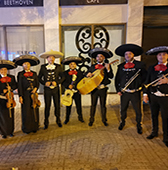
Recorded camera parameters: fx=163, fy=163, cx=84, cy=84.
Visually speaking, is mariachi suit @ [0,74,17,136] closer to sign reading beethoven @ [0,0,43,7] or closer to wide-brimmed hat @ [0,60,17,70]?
wide-brimmed hat @ [0,60,17,70]

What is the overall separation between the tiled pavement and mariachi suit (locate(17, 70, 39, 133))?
0.25 metres

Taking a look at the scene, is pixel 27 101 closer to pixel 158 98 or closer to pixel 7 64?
pixel 7 64

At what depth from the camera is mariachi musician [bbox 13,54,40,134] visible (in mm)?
4293

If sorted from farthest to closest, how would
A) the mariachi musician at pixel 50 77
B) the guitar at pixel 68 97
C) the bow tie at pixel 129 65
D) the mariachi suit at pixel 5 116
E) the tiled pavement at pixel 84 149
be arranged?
the guitar at pixel 68 97 → the mariachi musician at pixel 50 77 → the bow tie at pixel 129 65 → the mariachi suit at pixel 5 116 → the tiled pavement at pixel 84 149

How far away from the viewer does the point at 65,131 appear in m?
4.67

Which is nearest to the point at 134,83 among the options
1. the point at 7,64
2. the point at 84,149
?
the point at 84,149

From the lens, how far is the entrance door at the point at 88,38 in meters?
6.67

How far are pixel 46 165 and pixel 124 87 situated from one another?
105 inches

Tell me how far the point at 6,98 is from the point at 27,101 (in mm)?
524

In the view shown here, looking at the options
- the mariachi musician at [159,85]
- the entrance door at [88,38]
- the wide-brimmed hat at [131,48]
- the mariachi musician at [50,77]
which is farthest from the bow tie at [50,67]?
the mariachi musician at [159,85]

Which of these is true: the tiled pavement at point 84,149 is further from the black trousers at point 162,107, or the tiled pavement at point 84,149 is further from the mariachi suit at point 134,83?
the mariachi suit at point 134,83

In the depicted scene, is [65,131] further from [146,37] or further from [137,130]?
[146,37]

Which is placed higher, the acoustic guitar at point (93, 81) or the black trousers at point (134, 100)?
the acoustic guitar at point (93, 81)

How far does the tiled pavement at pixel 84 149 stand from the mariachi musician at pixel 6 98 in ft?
1.07
